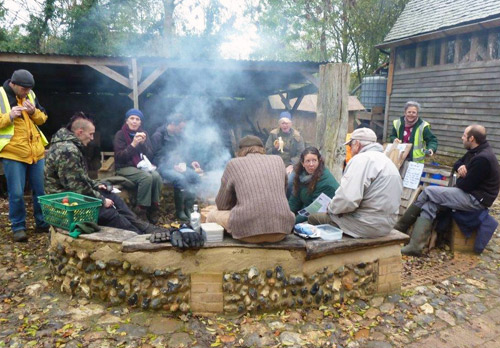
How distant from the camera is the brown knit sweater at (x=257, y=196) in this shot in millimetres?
3102

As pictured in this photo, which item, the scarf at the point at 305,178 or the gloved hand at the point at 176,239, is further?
the scarf at the point at 305,178

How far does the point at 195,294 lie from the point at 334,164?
2649 mm

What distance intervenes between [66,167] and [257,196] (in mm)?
2202

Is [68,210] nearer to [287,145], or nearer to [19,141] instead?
[19,141]

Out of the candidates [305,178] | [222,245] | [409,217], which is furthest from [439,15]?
[222,245]

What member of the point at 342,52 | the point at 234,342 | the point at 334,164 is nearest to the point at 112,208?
the point at 234,342

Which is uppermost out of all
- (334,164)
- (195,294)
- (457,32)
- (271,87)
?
(457,32)

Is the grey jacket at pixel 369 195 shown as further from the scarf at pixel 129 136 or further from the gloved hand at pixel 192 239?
the scarf at pixel 129 136

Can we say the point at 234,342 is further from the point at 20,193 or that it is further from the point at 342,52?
the point at 342,52

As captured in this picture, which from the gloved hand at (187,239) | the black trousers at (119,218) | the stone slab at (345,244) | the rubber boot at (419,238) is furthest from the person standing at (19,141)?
the rubber boot at (419,238)

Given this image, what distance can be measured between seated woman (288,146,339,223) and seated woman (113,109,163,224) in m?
2.30

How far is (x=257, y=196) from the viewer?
3.11 meters

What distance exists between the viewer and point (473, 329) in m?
3.19

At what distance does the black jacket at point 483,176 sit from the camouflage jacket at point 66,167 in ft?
14.9
